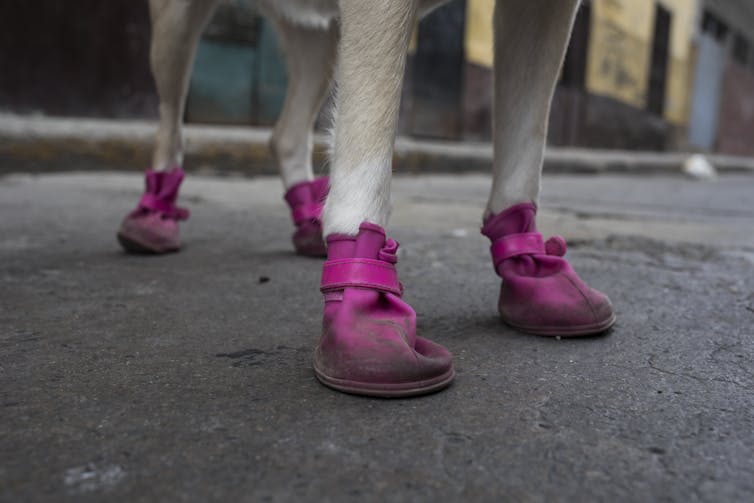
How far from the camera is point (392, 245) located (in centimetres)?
101

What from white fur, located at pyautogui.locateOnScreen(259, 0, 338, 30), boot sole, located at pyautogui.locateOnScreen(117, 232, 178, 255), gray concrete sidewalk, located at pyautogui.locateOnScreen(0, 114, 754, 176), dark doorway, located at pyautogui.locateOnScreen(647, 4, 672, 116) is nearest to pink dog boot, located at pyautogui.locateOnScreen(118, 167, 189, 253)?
boot sole, located at pyautogui.locateOnScreen(117, 232, 178, 255)

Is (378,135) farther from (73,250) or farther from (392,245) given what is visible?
(73,250)

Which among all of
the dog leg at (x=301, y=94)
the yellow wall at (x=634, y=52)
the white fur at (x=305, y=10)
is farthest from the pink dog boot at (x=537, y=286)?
the yellow wall at (x=634, y=52)

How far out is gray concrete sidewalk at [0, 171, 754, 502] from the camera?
0.70 metres

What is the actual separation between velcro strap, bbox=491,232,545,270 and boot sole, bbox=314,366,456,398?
0.40 meters

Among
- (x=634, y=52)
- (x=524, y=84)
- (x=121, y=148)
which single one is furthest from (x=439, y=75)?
(x=524, y=84)

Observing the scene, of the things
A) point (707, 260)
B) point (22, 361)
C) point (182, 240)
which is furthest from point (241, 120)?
point (22, 361)

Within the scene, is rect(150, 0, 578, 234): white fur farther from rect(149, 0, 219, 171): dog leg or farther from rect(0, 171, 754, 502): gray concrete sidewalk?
rect(0, 171, 754, 502): gray concrete sidewalk

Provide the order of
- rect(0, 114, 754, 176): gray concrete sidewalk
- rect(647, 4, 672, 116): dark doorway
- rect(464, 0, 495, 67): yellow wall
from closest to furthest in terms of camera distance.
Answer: rect(0, 114, 754, 176): gray concrete sidewalk
rect(464, 0, 495, 67): yellow wall
rect(647, 4, 672, 116): dark doorway

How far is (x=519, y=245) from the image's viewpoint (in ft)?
4.15

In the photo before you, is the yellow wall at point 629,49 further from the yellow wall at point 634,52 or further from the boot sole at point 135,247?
the boot sole at point 135,247

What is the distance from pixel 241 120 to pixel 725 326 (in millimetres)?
4790

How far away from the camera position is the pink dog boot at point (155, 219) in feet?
6.07

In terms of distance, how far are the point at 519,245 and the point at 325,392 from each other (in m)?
0.51
